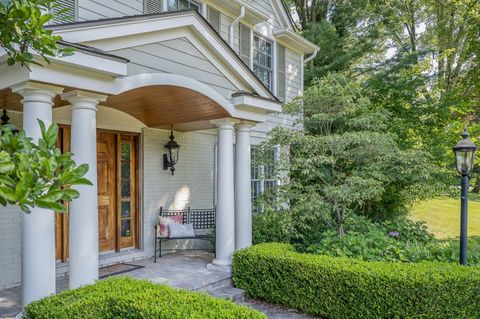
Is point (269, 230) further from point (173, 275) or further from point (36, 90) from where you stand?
point (36, 90)

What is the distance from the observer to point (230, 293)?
16.8 feet

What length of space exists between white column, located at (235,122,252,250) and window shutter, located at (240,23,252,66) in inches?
123

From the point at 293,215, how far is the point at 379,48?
11.7m

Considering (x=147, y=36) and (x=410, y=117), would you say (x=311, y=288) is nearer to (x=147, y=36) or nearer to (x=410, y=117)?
(x=147, y=36)

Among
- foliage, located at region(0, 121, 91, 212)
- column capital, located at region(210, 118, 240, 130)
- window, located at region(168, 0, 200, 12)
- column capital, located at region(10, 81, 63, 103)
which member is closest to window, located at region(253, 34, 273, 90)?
window, located at region(168, 0, 200, 12)

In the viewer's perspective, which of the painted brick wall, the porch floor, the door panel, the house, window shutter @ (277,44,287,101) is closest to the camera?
the house

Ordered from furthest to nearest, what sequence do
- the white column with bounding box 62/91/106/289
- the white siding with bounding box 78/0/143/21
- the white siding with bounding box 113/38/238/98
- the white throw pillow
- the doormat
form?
the white throw pillow → the doormat → the white siding with bounding box 78/0/143/21 → the white siding with bounding box 113/38/238/98 → the white column with bounding box 62/91/106/289

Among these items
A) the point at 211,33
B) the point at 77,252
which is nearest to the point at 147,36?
the point at 211,33

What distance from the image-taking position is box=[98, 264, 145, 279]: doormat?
5.58 meters

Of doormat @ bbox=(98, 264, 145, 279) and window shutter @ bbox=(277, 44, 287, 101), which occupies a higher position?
window shutter @ bbox=(277, 44, 287, 101)

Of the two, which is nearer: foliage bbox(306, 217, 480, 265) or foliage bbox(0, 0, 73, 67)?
foliage bbox(0, 0, 73, 67)

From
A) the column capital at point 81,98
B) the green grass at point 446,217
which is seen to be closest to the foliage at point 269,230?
the column capital at point 81,98

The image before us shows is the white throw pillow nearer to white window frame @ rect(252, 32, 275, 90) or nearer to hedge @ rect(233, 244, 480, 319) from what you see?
hedge @ rect(233, 244, 480, 319)

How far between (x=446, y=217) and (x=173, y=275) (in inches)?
544
